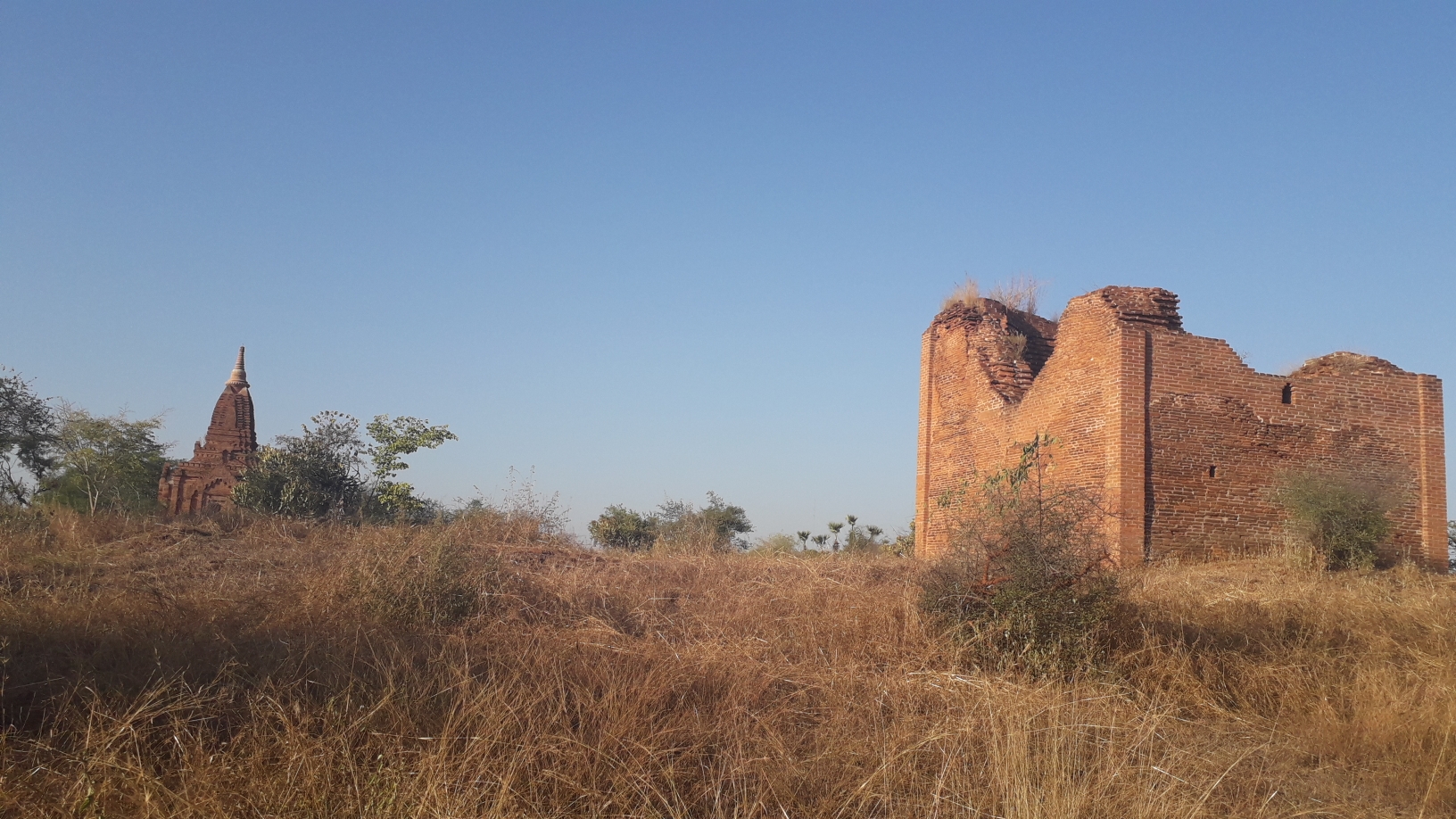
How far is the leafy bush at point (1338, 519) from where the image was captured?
12.4 meters

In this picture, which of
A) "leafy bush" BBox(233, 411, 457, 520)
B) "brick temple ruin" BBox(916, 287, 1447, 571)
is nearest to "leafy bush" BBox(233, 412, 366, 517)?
"leafy bush" BBox(233, 411, 457, 520)

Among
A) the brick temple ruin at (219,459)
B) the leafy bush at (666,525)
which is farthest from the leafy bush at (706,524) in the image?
the brick temple ruin at (219,459)

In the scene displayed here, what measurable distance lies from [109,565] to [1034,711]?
26.4ft

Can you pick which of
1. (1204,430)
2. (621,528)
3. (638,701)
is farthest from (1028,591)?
(621,528)

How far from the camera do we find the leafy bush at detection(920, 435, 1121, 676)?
674 cm

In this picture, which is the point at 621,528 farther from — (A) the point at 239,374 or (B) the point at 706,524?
(A) the point at 239,374

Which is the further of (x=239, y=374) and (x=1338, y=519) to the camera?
(x=239, y=374)

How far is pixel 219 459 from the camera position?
28.3m

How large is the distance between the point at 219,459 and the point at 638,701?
90.7ft

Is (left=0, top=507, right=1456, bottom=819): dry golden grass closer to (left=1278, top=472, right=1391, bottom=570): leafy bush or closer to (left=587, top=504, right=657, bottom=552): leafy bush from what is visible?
(left=1278, top=472, right=1391, bottom=570): leafy bush

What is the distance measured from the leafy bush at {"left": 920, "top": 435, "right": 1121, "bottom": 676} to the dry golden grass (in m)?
0.31

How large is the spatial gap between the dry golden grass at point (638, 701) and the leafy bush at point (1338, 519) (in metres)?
3.47

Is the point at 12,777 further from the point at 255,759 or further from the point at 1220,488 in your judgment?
the point at 1220,488

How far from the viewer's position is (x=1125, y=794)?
4047 millimetres
